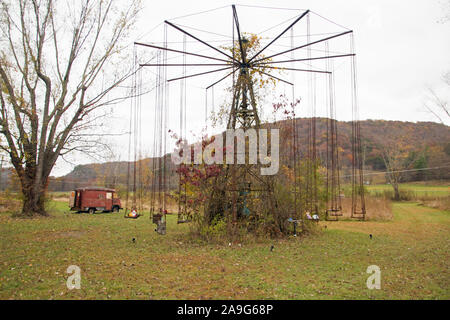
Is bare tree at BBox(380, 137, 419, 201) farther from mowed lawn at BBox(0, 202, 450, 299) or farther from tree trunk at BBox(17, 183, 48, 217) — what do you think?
tree trunk at BBox(17, 183, 48, 217)

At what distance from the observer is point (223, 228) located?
27.9ft

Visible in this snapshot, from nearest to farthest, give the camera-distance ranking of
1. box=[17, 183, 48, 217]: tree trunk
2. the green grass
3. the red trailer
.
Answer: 1. box=[17, 183, 48, 217]: tree trunk
2. the red trailer
3. the green grass

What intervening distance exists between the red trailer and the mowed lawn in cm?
1145

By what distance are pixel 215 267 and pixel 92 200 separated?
17.9 m

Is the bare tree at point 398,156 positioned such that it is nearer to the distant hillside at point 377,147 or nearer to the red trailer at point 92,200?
the distant hillside at point 377,147

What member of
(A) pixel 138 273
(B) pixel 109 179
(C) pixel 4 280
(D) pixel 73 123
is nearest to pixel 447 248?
(A) pixel 138 273

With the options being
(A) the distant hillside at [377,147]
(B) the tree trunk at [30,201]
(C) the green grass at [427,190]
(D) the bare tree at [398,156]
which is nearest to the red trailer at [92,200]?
(A) the distant hillside at [377,147]

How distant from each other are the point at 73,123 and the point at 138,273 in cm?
1219

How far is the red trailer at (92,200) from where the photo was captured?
2086 centimetres

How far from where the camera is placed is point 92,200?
69.9ft

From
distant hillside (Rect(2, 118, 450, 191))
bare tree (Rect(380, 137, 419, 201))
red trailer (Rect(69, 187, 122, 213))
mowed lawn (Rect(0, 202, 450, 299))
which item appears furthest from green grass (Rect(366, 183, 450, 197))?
red trailer (Rect(69, 187, 122, 213))

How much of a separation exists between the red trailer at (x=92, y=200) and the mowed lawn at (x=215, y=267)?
11451mm

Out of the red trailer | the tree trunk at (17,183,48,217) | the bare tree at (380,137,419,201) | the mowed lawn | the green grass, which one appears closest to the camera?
the mowed lawn

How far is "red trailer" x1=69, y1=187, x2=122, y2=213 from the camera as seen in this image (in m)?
20.9
